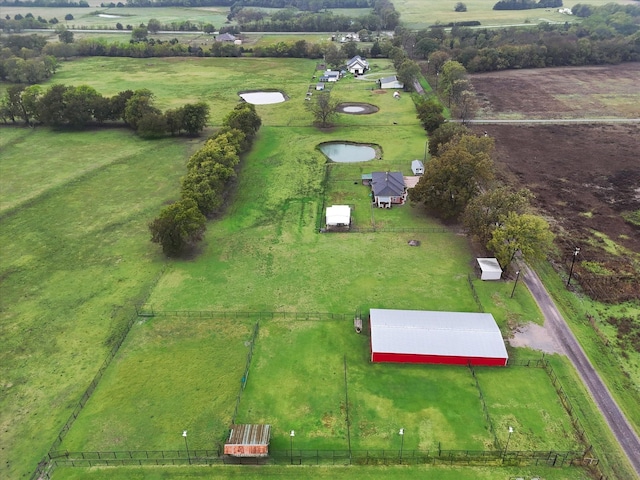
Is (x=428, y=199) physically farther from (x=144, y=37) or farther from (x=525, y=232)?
(x=144, y=37)

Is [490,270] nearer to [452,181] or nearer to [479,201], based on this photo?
[479,201]

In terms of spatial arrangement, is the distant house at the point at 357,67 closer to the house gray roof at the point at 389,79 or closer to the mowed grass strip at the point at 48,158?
the house gray roof at the point at 389,79

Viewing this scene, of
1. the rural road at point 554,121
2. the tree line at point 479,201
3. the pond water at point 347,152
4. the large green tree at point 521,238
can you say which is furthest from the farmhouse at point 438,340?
the rural road at point 554,121

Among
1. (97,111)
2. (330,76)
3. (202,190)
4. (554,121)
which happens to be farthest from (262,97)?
(554,121)

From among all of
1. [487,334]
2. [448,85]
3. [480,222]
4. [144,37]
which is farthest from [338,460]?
[144,37]

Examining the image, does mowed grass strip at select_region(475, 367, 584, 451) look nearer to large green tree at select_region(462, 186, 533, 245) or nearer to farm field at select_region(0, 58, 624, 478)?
farm field at select_region(0, 58, 624, 478)

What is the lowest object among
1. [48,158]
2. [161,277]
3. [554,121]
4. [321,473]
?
[321,473]
